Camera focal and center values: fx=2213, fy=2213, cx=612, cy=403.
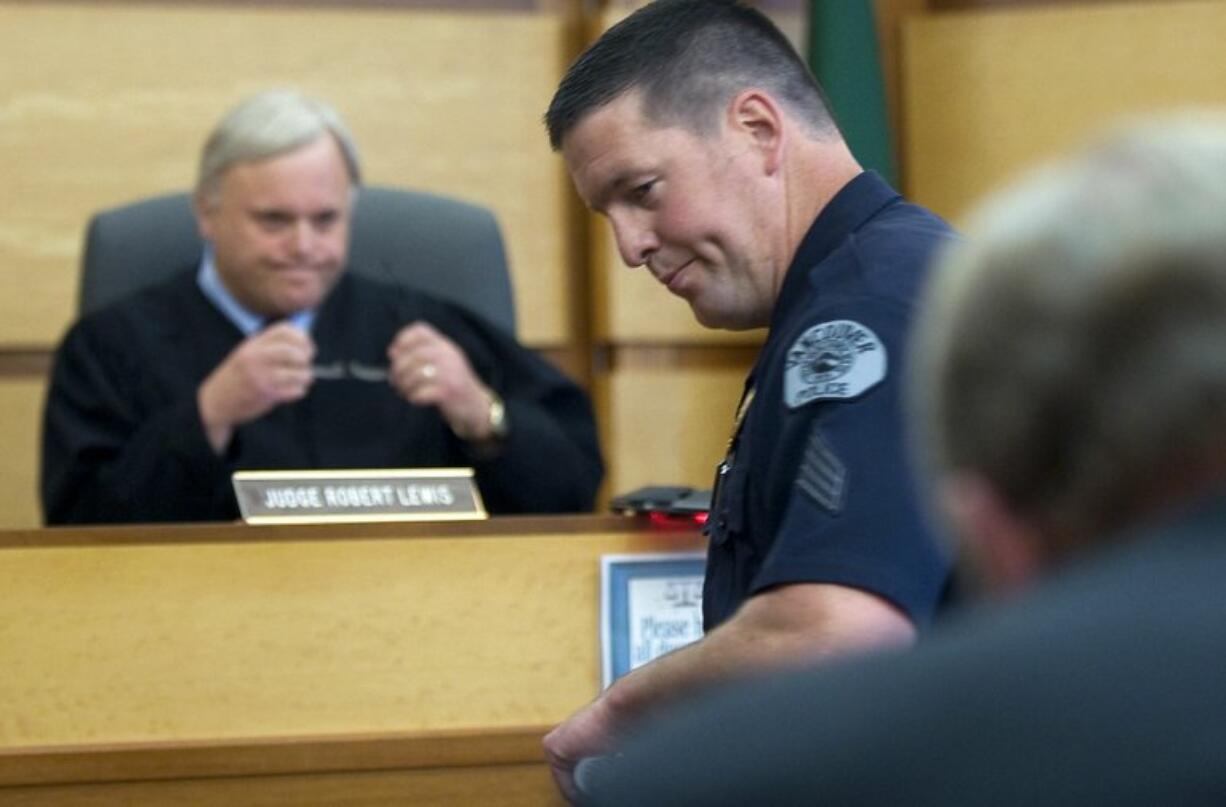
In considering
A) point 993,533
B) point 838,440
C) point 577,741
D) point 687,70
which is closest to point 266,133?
point 687,70

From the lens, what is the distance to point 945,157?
13.5ft

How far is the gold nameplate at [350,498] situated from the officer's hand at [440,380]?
0.52 metres

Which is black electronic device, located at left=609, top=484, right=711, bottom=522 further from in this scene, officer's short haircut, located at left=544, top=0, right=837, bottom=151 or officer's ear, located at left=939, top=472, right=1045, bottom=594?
officer's ear, located at left=939, top=472, right=1045, bottom=594

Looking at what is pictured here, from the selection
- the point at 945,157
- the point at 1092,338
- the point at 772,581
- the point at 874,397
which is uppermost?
the point at 1092,338

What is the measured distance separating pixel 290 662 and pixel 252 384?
631 millimetres

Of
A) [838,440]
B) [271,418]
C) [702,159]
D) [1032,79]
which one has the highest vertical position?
[702,159]

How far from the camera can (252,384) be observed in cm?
270

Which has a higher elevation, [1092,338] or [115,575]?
[1092,338]

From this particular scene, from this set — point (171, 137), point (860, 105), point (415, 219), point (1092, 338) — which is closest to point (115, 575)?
point (415, 219)

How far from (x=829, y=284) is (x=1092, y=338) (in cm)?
96

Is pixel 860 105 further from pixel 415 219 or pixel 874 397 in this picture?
pixel 874 397

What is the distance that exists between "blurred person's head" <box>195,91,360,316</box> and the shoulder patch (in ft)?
4.95

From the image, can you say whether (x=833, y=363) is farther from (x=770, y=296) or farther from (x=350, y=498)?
(x=350, y=498)

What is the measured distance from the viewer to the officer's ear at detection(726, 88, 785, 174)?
5.73 ft
